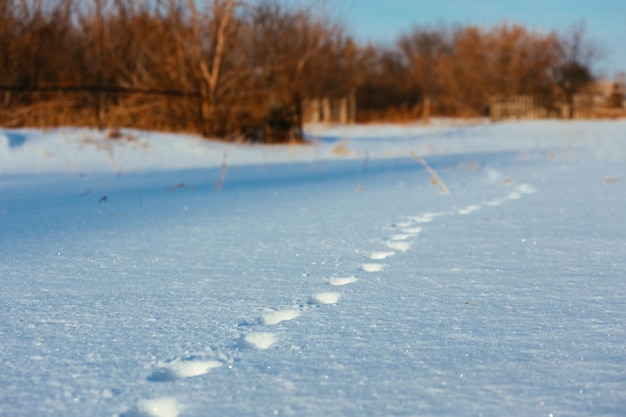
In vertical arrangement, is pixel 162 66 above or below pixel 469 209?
Result: above

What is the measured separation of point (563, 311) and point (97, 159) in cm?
561

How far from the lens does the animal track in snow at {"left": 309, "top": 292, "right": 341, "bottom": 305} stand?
185cm

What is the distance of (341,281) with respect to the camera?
6.87 feet

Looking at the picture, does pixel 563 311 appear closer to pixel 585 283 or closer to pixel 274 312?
pixel 585 283

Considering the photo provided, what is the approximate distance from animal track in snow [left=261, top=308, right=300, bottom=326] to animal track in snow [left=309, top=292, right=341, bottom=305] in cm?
11

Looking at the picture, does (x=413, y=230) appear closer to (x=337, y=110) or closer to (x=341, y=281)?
(x=341, y=281)

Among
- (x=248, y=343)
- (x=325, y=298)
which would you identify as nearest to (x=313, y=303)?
(x=325, y=298)

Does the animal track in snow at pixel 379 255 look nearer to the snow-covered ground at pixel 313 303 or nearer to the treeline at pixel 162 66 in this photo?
the snow-covered ground at pixel 313 303

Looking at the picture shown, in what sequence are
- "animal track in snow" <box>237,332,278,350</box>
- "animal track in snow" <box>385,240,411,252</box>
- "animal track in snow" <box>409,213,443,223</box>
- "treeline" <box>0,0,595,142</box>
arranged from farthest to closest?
"treeline" <box>0,0,595,142</box>
"animal track in snow" <box>409,213,443,223</box>
"animal track in snow" <box>385,240,411,252</box>
"animal track in snow" <box>237,332,278,350</box>

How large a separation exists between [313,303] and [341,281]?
0.89ft

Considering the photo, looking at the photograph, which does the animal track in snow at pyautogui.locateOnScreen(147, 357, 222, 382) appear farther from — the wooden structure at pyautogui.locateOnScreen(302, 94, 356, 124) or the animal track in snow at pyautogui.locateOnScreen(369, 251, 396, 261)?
the wooden structure at pyautogui.locateOnScreen(302, 94, 356, 124)

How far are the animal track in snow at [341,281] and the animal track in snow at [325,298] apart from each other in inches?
Answer: 4.5

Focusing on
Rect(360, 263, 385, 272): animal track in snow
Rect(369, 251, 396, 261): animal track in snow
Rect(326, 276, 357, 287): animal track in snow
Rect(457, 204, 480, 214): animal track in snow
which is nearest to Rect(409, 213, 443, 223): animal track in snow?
Rect(457, 204, 480, 214): animal track in snow

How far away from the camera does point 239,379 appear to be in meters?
1.28
